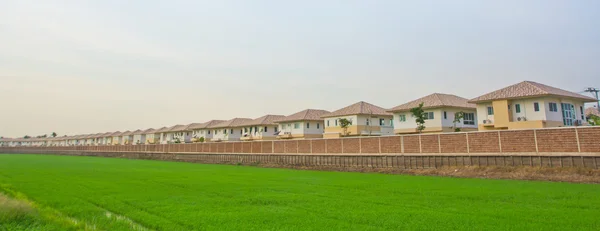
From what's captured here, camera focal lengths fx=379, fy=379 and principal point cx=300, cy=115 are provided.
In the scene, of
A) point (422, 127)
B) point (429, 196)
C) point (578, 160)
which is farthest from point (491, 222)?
point (422, 127)

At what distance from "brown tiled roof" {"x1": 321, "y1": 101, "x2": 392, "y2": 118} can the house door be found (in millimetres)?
20706

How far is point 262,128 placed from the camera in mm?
63344

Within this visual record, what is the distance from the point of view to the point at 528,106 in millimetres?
32312

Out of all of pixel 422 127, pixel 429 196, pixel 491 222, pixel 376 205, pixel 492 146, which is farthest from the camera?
pixel 422 127

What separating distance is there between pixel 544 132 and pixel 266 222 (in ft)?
56.6

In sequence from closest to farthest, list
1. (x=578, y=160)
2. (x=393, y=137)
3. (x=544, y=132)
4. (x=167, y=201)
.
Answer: (x=167, y=201) < (x=578, y=160) < (x=544, y=132) < (x=393, y=137)

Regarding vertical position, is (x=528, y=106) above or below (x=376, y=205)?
above

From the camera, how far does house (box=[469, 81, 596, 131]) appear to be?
103 feet

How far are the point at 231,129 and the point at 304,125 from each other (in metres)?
21.1

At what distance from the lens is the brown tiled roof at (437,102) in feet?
132

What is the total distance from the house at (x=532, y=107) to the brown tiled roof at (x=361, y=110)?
50.3 feet

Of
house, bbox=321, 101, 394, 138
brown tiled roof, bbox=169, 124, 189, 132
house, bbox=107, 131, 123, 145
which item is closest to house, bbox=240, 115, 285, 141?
house, bbox=321, 101, 394, 138

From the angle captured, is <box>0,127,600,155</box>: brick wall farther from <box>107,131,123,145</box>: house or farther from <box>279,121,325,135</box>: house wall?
<box>107,131,123,145</box>: house

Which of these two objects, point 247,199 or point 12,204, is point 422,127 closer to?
point 247,199
